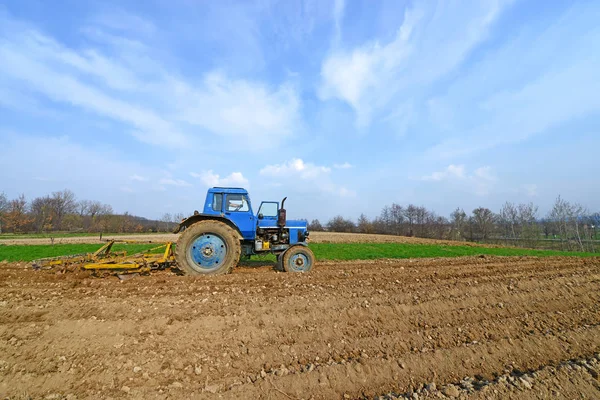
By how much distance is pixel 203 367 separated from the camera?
3.22 meters

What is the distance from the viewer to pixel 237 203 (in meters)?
8.17

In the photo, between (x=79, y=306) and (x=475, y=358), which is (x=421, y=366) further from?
(x=79, y=306)

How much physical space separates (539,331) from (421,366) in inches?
100

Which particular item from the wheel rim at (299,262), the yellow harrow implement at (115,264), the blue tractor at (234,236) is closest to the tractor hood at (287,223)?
the blue tractor at (234,236)

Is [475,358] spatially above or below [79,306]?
below

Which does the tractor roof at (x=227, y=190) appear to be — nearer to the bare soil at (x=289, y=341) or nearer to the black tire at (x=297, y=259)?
the black tire at (x=297, y=259)

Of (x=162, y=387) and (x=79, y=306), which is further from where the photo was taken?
(x=79, y=306)

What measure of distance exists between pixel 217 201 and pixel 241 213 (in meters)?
0.80

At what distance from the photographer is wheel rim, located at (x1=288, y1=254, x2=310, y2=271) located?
323 inches

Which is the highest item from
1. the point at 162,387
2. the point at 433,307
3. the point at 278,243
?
the point at 278,243

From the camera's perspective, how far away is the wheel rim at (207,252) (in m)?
7.30

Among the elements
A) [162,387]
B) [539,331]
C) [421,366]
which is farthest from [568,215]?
[162,387]

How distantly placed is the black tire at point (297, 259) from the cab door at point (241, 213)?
Answer: 1.23m

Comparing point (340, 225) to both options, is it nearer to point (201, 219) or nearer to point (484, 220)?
point (484, 220)
